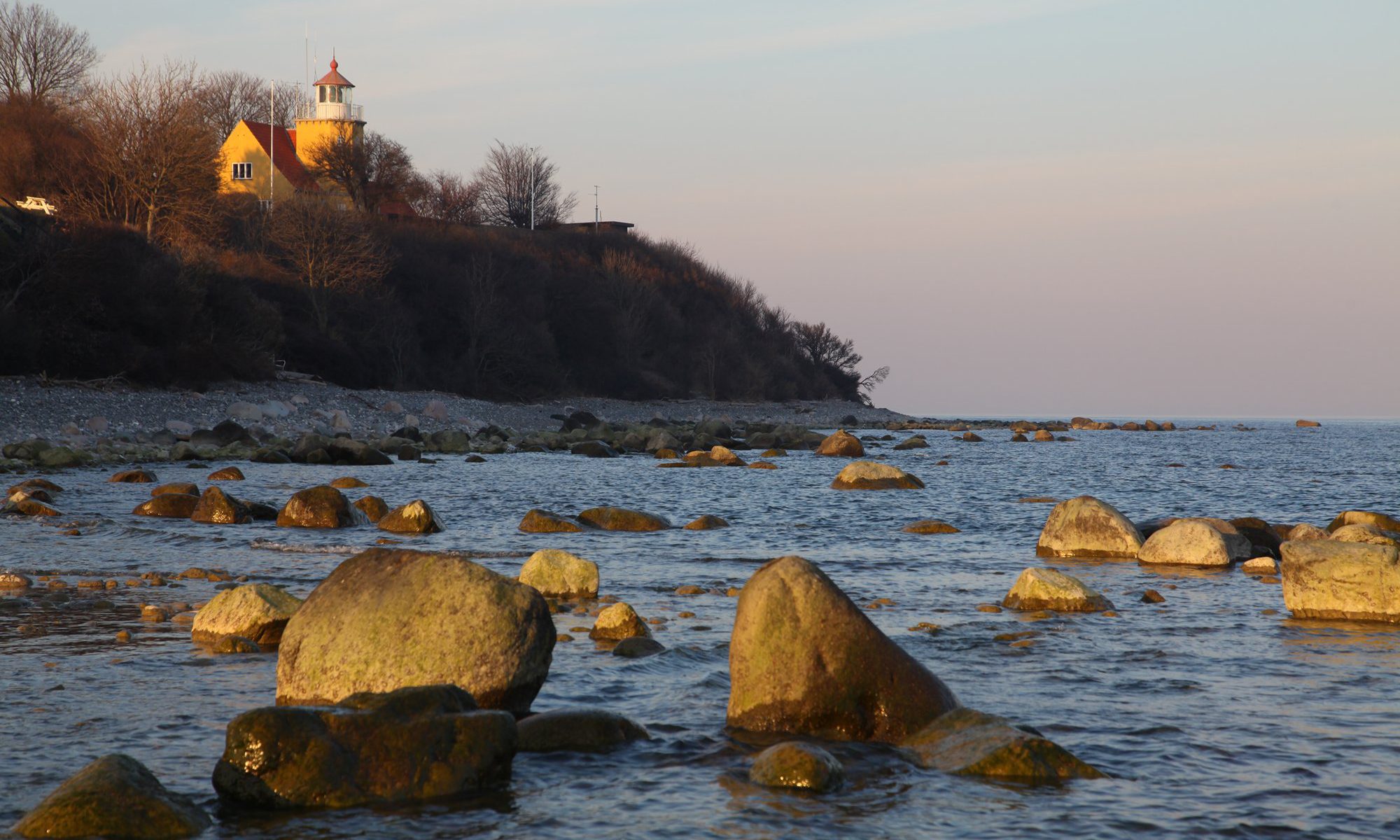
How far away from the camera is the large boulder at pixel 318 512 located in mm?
17203

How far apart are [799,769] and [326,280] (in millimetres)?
56019

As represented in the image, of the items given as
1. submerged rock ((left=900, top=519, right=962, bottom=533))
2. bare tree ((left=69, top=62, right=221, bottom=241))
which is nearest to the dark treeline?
bare tree ((left=69, top=62, right=221, bottom=241))

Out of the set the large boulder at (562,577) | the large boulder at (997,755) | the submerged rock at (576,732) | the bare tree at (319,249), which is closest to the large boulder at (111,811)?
the submerged rock at (576,732)

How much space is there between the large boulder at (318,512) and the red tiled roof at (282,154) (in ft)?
191

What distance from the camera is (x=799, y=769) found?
6.00m

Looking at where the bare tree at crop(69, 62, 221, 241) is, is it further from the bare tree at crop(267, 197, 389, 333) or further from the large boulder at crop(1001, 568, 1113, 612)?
the large boulder at crop(1001, 568, 1113, 612)

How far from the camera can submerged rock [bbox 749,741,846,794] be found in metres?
5.96

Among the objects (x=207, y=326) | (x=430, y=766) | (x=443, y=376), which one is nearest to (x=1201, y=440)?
(x=443, y=376)

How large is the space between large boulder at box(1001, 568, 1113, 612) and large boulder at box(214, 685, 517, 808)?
676 cm

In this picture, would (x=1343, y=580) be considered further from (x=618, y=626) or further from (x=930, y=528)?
(x=930, y=528)

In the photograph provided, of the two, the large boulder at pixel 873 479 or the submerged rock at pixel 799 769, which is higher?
the large boulder at pixel 873 479

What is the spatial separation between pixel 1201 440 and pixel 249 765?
71986 mm

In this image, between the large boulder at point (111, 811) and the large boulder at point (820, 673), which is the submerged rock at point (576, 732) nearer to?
the large boulder at point (820, 673)

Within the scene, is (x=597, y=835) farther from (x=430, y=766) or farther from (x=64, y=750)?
(x=64, y=750)
